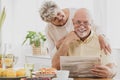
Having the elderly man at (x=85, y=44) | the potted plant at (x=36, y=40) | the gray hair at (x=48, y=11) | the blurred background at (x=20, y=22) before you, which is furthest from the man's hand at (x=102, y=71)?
the potted plant at (x=36, y=40)

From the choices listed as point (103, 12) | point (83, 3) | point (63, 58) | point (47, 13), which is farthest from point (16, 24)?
point (63, 58)

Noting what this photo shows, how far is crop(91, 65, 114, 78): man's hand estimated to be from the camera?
85.9 inches

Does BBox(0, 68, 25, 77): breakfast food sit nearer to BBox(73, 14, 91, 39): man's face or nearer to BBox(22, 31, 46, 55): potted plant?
Result: BBox(73, 14, 91, 39): man's face

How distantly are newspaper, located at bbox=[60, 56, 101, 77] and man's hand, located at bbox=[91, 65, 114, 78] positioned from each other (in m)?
0.04

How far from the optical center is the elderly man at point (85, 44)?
7.41ft

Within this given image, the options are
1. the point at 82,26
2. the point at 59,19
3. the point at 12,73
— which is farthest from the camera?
the point at 59,19

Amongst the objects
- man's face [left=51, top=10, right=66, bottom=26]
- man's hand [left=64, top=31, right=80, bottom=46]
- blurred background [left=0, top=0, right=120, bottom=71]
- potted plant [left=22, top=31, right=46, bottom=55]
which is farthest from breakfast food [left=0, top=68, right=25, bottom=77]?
potted plant [left=22, top=31, right=46, bottom=55]

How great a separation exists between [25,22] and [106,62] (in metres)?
3.15

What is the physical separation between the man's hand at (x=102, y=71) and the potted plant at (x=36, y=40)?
2631mm

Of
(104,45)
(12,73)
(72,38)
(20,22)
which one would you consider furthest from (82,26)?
(20,22)

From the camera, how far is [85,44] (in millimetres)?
2348

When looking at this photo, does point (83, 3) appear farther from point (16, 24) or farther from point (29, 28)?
point (16, 24)

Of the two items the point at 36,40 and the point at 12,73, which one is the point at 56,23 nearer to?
the point at 12,73

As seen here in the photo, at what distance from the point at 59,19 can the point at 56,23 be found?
0.08m
